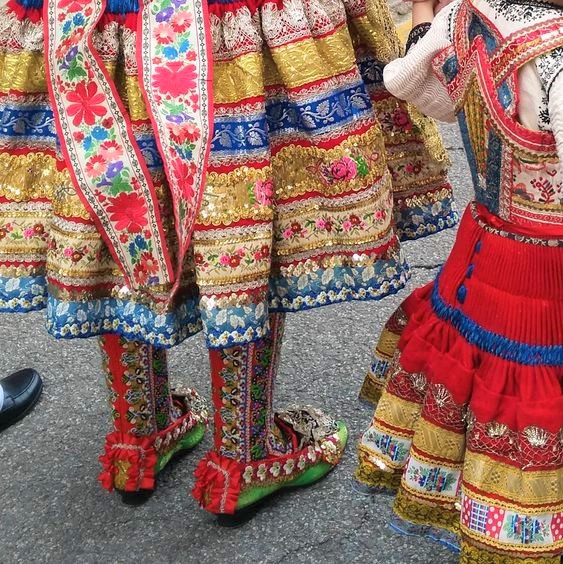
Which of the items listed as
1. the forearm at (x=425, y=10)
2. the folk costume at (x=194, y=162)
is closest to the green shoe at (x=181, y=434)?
the folk costume at (x=194, y=162)

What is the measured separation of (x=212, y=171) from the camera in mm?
1625

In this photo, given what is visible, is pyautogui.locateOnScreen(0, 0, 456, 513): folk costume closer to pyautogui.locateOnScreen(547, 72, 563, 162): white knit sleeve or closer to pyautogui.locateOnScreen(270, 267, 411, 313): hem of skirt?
pyautogui.locateOnScreen(270, 267, 411, 313): hem of skirt

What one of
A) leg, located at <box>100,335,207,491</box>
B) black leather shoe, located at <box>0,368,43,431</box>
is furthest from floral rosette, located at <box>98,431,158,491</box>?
black leather shoe, located at <box>0,368,43,431</box>

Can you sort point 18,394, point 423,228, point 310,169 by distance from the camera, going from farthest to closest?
point 18,394, point 423,228, point 310,169

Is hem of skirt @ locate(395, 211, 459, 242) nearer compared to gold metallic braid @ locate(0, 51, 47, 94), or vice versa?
gold metallic braid @ locate(0, 51, 47, 94)

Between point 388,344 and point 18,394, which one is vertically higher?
point 388,344

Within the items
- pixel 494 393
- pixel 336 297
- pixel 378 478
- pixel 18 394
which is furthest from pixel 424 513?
pixel 18 394

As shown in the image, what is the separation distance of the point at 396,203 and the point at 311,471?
25.4 inches

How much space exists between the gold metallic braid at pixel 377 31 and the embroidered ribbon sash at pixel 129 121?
318 millimetres

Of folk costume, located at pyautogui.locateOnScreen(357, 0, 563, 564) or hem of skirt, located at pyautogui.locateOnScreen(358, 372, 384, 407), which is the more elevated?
folk costume, located at pyautogui.locateOnScreen(357, 0, 563, 564)

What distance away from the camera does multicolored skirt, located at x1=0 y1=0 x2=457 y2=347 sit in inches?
62.9

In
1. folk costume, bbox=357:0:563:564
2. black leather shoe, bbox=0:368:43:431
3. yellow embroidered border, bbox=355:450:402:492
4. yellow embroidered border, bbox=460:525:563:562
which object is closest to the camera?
folk costume, bbox=357:0:563:564

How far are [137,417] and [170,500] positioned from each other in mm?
228

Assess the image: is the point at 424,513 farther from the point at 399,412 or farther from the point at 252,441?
the point at 252,441
